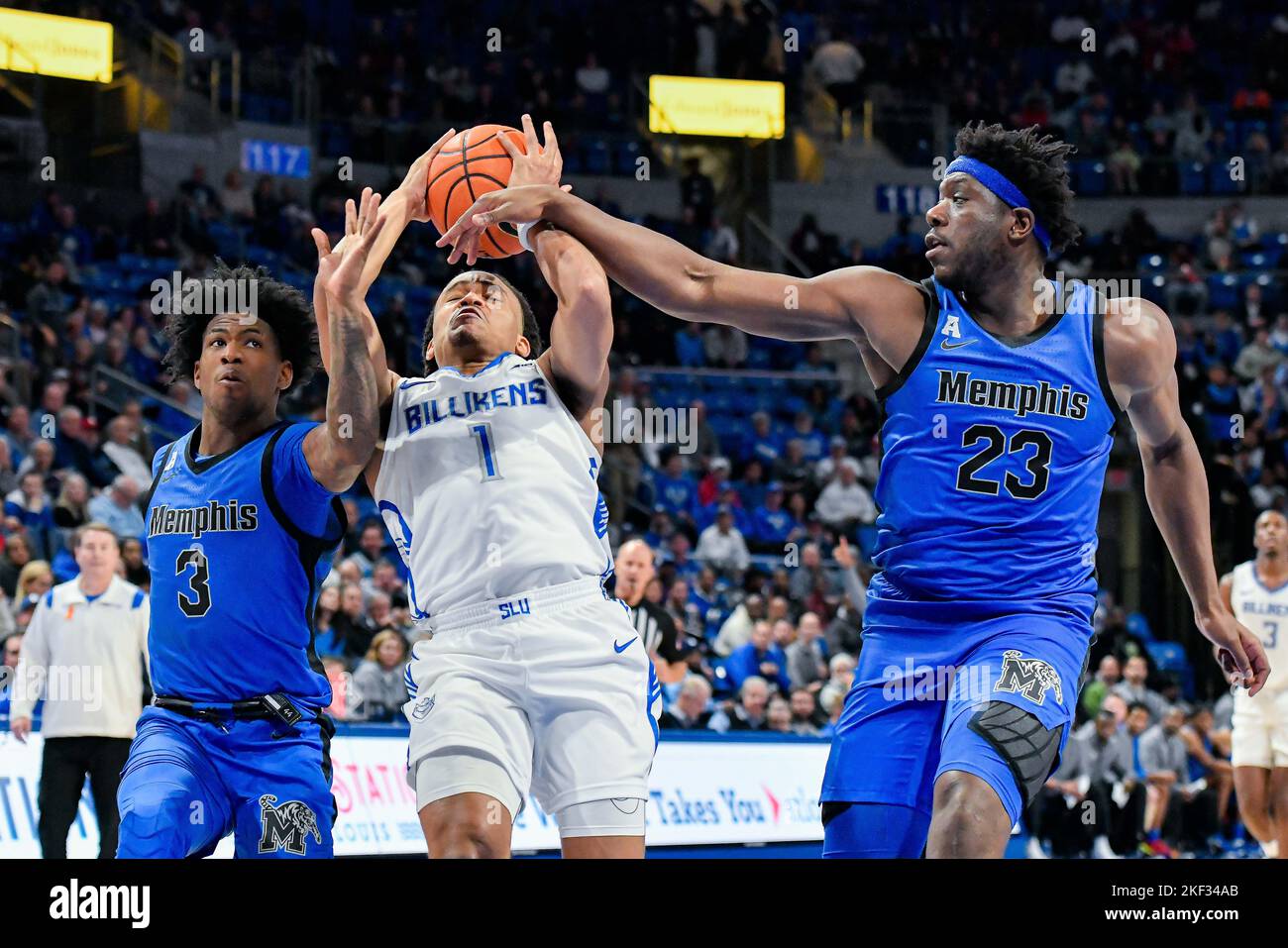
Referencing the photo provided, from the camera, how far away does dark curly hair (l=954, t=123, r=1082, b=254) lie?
16.7 ft

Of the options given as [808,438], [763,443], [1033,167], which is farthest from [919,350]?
[808,438]

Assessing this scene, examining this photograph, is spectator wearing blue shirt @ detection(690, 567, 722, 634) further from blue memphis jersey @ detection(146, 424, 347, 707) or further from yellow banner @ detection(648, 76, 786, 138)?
yellow banner @ detection(648, 76, 786, 138)

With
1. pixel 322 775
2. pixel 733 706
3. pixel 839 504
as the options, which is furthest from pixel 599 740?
pixel 839 504

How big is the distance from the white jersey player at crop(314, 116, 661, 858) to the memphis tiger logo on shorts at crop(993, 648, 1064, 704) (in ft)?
3.41

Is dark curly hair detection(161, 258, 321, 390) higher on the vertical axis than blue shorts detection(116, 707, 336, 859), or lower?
higher

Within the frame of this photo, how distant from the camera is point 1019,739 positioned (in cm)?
438

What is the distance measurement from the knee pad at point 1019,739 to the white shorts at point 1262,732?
5206 millimetres

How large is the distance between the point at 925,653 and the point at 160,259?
13868 mm

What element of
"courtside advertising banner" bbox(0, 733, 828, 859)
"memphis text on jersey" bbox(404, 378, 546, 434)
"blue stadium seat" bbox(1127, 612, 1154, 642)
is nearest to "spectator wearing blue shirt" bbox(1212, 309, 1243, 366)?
"blue stadium seat" bbox(1127, 612, 1154, 642)

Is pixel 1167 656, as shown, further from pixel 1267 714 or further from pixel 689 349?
pixel 1267 714

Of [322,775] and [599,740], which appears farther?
[322,775]

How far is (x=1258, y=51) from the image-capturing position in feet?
77.3

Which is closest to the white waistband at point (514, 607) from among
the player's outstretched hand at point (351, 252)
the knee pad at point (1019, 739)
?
the player's outstretched hand at point (351, 252)

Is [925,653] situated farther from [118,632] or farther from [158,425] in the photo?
[158,425]
